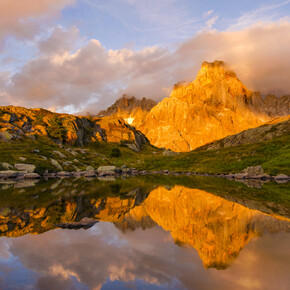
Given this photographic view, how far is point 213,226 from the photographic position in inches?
666

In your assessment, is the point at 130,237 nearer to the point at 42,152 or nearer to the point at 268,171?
the point at 268,171

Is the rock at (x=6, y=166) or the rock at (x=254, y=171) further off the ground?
the rock at (x=6, y=166)

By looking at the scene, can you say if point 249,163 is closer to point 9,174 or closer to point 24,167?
point 24,167

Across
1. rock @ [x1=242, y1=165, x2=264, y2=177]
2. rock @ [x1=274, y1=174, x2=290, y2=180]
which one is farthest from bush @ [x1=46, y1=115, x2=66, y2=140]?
rock @ [x1=274, y1=174, x2=290, y2=180]

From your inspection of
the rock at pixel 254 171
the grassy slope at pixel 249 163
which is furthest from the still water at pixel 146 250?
the grassy slope at pixel 249 163

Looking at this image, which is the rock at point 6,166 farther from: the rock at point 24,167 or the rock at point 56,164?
the rock at point 56,164

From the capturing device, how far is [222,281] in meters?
9.29

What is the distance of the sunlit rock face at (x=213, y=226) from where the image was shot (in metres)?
12.5

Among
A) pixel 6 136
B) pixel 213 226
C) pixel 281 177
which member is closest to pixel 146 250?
pixel 213 226

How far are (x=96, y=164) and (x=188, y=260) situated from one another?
106923 mm

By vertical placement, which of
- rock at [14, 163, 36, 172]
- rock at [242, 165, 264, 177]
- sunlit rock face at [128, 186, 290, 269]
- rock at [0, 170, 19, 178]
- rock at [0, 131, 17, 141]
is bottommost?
rock at [242, 165, 264, 177]

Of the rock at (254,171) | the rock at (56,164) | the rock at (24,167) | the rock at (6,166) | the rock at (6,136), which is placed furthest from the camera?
the rock at (6,136)

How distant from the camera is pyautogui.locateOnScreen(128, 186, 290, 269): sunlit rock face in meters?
12.5

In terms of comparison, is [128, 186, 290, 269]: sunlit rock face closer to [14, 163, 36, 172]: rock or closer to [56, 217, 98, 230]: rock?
[56, 217, 98, 230]: rock
